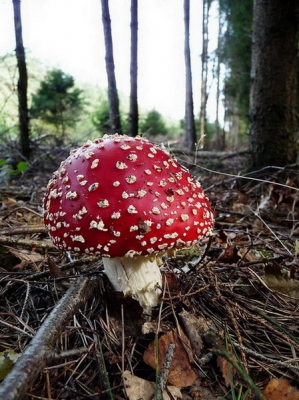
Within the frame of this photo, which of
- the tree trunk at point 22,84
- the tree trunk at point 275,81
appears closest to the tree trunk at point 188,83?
the tree trunk at point 22,84

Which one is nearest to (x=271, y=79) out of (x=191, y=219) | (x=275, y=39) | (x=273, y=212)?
(x=275, y=39)

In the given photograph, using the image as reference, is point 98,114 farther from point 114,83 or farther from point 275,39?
point 275,39

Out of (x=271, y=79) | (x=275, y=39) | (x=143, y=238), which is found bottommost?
(x=143, y=238)

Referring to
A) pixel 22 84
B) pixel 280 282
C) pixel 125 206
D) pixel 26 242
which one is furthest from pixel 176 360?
pixel 22 84

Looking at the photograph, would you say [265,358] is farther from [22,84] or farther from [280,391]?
[22,84]

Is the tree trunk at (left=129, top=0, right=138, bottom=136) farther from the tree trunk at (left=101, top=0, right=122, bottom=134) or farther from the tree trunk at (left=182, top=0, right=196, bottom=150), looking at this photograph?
the tree trunk at (left=182, top=0, right=196, bottom=150)

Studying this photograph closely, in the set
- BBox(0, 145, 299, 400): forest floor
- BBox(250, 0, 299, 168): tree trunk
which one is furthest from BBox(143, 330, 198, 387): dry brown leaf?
BBox(250, 0, 299, 168): tree trunk

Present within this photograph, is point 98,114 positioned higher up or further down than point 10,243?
higher up
